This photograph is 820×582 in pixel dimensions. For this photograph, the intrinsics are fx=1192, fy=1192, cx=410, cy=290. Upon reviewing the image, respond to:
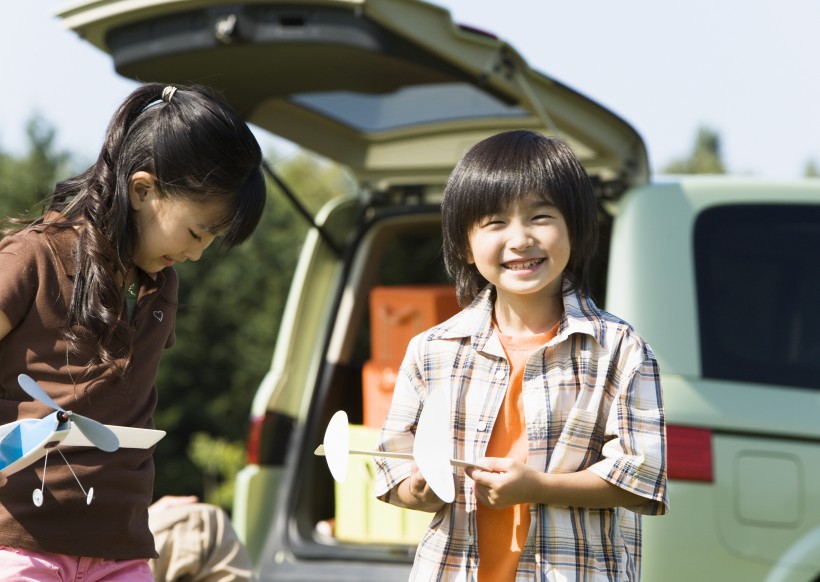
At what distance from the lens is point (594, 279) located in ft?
13.0

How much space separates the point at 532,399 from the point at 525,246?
0.25m

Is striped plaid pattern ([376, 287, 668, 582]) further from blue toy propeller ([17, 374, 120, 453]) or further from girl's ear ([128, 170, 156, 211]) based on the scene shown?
girl's ear ([128, 170, 156, 211])

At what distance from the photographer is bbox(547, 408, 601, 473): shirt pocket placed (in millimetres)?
1937

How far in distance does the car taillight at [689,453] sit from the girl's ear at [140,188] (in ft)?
4.92

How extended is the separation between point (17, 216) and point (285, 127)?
2.01m

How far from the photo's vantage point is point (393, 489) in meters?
2.04

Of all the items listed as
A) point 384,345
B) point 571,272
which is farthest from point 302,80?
point 571,272

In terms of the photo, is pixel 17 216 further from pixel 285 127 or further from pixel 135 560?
pixel 285 127

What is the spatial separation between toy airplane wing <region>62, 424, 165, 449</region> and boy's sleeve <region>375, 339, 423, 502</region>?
1.25ft

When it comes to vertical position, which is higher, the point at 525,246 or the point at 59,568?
the point at 525,246

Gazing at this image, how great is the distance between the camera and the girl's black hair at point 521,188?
6.59 ft

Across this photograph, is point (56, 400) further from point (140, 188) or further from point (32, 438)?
point (140, 188)

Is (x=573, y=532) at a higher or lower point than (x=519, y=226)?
lower

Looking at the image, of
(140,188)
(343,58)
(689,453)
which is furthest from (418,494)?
(343,58)
